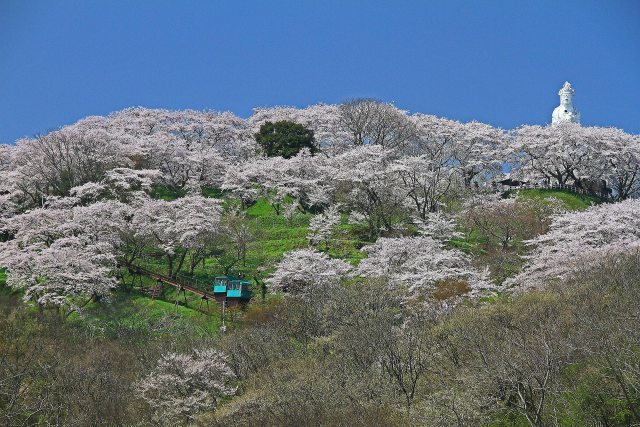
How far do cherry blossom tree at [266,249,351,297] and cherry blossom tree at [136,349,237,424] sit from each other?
10919 mm

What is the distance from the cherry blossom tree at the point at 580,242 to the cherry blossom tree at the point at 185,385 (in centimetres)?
1838

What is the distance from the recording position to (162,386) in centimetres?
3509

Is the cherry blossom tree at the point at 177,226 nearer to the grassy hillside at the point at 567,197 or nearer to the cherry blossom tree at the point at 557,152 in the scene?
the grassy hillside at the point at 567,197

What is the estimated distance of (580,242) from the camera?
4859 cm

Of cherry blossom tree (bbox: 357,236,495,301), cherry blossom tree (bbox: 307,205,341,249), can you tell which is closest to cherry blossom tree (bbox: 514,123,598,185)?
cherry blossom tree (bbox: 307,205,341,249)

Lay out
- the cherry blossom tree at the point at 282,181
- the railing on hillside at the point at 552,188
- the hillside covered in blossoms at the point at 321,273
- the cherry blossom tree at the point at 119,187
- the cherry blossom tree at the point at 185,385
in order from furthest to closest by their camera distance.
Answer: the railing on hillside at the point at 552,188
the cherry blossom tree at the point at 282,181
the cherry blossom tree at the point at 119,187
the cherry blossom tree at the point at 185,385
the hillside covered in blossoms at the point at 321,273

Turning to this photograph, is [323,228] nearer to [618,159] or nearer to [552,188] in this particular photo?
[552,188]

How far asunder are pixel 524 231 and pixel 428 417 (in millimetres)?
32110

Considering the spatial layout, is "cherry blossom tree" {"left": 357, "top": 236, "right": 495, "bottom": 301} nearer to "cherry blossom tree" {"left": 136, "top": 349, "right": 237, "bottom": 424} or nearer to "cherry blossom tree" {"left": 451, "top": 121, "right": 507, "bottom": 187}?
"cherry blossom tree" {"left": 136, "top": 349, "right": 237, "bottom": 424}

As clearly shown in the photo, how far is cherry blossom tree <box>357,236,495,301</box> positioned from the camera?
4331cm

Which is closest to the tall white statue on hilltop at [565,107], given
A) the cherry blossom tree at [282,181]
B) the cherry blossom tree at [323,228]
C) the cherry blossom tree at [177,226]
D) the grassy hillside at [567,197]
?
the grassy hillside at [567,197]

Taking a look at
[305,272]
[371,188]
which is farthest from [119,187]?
[305,272]

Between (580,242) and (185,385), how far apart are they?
1061 inches

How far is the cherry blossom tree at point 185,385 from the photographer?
3462 cm
